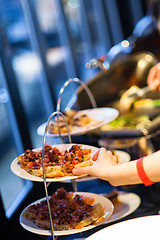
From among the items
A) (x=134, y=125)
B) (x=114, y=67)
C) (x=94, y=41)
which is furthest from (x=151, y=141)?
(x=94, y=41)

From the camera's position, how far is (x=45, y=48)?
4.44m

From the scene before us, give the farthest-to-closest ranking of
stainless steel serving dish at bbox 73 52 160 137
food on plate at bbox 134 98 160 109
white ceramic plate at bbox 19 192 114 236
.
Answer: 1. stainless steel serving dish at bbox 73 52 160 137
2. food on plate at bbox 134 98 160 109
3. white ceramic plate at bbox 19 192 114 236

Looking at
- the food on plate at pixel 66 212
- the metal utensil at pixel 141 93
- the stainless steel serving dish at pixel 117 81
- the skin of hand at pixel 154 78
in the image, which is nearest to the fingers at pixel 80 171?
the food on plate at pixel 66 212

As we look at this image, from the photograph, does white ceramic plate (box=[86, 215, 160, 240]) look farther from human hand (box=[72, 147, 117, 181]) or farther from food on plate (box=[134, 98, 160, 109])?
food on plate (box=[134, 98, 160, 109])

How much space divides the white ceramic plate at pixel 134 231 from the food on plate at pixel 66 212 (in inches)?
10.0

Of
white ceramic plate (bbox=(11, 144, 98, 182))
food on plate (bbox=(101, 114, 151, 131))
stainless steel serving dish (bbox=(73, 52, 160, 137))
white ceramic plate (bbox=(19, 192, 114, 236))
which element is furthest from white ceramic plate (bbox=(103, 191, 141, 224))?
stainless steel serving dish (bbox=(73, 52, 160, 137))

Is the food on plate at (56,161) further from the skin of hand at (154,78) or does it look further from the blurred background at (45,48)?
the skin of hand at (154,78)

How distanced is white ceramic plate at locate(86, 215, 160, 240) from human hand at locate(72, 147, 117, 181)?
0.17m

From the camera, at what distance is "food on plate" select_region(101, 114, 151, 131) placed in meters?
2.65

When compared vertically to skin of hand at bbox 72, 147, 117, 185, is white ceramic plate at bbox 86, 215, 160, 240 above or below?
below

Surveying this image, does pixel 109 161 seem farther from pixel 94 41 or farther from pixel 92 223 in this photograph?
pixel 94 41

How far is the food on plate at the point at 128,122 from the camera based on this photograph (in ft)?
8.70

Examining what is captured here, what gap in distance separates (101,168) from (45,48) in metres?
3.37

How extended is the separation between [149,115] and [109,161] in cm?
157
